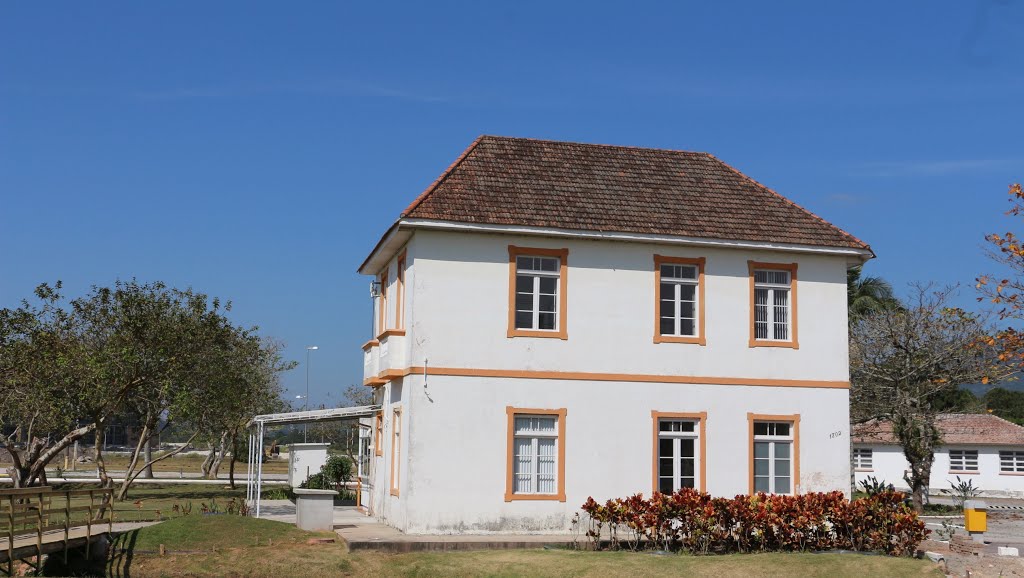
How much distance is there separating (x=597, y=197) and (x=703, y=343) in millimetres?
4037

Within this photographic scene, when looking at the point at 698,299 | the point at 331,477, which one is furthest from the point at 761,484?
the point at 331,477

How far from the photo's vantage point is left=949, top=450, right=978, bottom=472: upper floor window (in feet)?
162

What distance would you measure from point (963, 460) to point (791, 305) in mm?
30263

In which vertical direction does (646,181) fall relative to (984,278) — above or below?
above

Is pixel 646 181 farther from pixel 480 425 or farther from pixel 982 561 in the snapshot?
pixel 982 561

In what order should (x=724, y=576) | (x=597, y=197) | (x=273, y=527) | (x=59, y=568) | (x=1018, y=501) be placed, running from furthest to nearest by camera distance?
(x=1018, y=501) → (x=597, y=197) → (x=273, y=527) → (x=59, y=568) → (x=724, y=576)

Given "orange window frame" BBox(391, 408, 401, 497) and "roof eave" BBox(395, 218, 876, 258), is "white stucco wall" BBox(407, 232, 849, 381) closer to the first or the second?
"roof eave" BBox(395, 218, 876, 258)

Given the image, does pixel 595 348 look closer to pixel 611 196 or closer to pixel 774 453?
pixel 611 196

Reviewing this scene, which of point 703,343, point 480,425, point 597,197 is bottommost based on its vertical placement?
point 480,425

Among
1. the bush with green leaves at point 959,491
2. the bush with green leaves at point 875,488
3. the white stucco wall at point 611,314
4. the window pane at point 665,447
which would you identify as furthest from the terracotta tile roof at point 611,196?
the bush with green leaves at point 959,491

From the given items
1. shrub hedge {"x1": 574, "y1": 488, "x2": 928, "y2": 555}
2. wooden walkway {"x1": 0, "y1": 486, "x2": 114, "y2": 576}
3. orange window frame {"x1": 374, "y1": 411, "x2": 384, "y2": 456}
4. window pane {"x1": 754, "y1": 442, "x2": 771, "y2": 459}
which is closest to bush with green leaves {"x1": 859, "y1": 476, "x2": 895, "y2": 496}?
shrub hedge {"x1": 574, "y1": 488, "x2": 928, "y2": 555}

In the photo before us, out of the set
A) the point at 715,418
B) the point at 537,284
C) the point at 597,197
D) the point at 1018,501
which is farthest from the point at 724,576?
the point at 1018,501

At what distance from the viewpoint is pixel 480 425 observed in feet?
72.9

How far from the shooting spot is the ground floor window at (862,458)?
51125 mm
